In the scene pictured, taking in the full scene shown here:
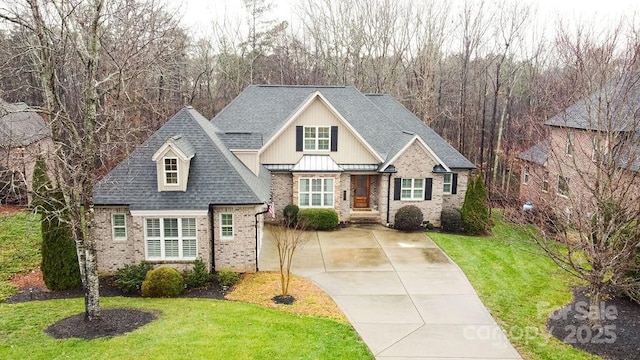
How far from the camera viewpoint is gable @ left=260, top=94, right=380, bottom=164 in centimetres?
2503

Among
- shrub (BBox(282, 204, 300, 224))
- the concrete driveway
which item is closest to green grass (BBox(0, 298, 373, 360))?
the concrete driveway

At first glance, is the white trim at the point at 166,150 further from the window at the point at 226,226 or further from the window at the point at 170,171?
the window at the point at 226,226

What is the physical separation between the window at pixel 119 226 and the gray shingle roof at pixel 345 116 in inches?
383

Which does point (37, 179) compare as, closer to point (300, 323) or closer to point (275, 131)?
point (300, 323)

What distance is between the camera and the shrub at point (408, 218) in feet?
78.4

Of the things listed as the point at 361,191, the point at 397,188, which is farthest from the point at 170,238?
the point at 397,188

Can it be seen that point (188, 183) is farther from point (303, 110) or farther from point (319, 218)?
point (303, 110)

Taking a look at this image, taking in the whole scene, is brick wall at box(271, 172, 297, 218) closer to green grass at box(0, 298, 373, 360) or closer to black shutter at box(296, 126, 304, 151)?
black shutter at box(296, 126, 304, 151)

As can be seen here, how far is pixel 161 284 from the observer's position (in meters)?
15.4

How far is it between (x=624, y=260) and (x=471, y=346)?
477cm

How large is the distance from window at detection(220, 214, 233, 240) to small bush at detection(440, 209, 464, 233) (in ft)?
40.2

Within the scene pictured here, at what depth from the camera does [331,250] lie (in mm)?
20547

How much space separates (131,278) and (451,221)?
1585cm

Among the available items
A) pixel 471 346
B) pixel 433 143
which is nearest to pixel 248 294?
pixel 471 346
